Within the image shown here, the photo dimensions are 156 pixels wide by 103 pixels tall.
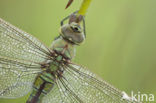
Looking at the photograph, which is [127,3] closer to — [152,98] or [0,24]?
[152,98]

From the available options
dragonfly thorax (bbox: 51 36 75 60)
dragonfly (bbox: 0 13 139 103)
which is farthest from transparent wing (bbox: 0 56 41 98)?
dragonfly thorax (bbox: 51 36 75 60)

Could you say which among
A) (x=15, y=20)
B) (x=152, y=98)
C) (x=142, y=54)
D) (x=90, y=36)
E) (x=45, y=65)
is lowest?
(x=45, y=65)

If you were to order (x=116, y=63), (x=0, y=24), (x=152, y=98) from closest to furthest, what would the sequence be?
(x=0, y=24) → (x=152, y=98) → (x=116, y=63)

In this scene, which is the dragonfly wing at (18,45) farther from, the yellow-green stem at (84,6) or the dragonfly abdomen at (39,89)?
the yellow-green stem at (84,6)

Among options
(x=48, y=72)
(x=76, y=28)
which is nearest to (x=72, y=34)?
(x=76, y=28)

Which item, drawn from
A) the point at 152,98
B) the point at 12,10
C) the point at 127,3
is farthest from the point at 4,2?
the point at 152,98

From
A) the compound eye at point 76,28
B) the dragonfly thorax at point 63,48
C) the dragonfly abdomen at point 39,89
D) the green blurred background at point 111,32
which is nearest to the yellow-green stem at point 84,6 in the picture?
the compound eye at point 76,28

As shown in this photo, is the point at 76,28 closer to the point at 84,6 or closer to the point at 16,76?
the point at 84,6

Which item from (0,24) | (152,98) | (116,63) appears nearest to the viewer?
(0,24)
